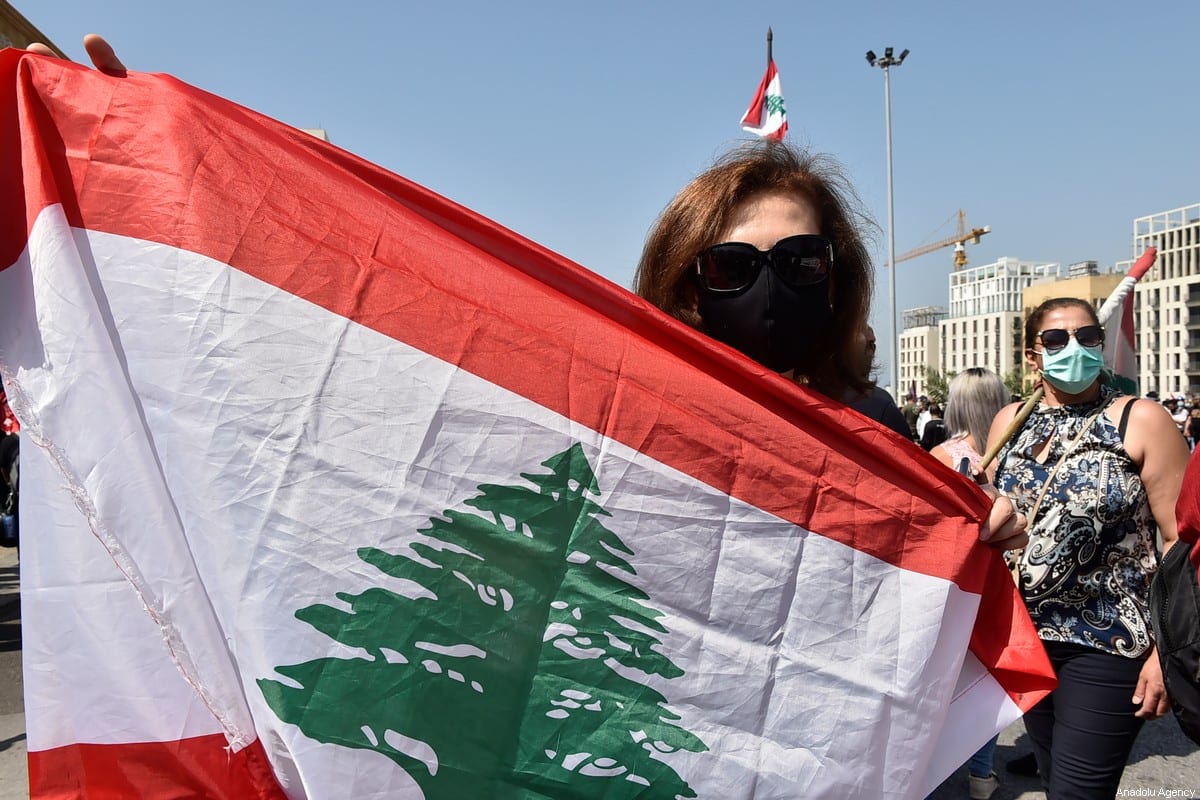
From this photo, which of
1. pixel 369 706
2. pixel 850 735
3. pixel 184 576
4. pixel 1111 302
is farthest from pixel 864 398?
pixel 1111 302

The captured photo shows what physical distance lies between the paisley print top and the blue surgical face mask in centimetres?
14

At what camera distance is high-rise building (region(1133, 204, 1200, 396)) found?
96688 mm

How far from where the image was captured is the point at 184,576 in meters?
1.36

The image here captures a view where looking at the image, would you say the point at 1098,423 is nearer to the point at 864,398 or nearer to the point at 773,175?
the point at 864,398

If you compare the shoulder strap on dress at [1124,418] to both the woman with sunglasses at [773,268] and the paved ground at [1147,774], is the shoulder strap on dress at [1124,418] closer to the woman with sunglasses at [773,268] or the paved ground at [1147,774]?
the woman with sunglasses at [773,268]

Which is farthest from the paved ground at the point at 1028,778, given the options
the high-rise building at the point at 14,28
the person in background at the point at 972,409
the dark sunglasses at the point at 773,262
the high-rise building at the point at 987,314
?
the high-rise building at the point at 987,314

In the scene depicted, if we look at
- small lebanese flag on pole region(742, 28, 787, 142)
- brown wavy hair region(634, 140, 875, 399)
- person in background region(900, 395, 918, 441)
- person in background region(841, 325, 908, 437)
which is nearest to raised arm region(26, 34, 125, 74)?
brown wavy hair region(634, 140, 875, 399)

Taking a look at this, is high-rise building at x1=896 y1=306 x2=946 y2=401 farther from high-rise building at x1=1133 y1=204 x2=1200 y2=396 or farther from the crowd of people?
the crowd of people

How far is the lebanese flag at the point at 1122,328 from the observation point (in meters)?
3.38

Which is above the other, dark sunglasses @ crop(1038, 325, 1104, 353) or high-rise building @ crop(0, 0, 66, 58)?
high-rise building @ crop(0, 0, 66, 58)

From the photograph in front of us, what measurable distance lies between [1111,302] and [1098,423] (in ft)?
3.34

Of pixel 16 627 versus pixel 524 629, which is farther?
pixel 16 627

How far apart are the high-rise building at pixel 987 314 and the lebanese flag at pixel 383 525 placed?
13506 centimetres

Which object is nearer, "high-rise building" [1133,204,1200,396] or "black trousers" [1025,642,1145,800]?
"black trousers" [1025,642,1145,800]
